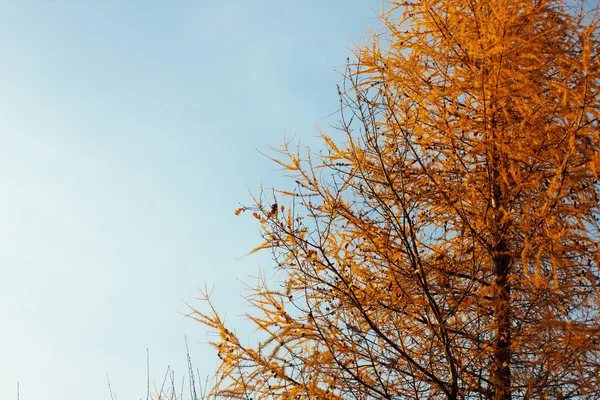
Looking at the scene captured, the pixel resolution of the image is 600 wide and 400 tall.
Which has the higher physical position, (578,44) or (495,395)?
(578,44)

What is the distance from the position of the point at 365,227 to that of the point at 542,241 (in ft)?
5.24

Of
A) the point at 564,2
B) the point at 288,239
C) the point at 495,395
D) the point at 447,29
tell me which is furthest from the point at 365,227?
the point at 564,2

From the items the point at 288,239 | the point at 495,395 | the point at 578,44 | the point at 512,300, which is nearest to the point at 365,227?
the point at 288,239

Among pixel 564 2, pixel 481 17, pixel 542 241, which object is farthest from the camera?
pixel 564 2

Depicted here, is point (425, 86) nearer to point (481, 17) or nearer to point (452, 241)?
point (481, 17)

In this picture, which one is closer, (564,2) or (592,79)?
(592,79)

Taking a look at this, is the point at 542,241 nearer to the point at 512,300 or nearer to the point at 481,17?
the point at 512,300

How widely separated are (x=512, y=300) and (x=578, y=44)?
113 inches

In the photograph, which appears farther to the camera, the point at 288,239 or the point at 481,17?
the point at 481,17

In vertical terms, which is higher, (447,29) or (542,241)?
(447,29)

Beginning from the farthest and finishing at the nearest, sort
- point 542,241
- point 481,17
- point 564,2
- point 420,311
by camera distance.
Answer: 1. point 564,2
2. point 481,17
3. point 420,311
4. point 542,241

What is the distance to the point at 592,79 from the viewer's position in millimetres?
6207

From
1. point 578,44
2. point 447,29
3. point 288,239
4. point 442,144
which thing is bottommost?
point 288,239

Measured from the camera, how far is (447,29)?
6.77m
